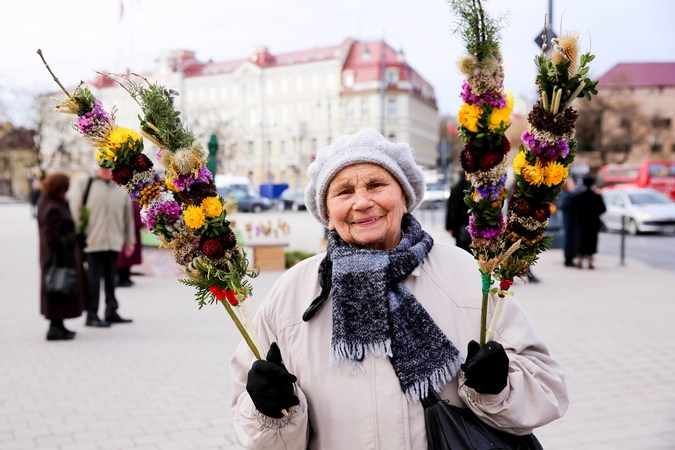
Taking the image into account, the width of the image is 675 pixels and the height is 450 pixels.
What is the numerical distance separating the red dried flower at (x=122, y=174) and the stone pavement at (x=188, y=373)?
9.16 feet

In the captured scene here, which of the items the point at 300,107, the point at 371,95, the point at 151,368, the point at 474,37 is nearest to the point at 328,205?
the point at 474,37

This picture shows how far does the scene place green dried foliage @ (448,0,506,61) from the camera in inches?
66.8

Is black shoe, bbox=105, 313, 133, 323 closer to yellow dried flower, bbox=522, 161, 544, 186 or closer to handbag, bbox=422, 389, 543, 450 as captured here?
handbag, bbox=422, 389, 543, 450

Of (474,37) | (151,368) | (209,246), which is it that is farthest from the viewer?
(151,368)

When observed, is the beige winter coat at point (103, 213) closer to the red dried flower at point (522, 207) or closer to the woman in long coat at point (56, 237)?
the woman in long coat at point (56, 237)

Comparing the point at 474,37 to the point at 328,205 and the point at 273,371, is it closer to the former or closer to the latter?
the point at 328,205

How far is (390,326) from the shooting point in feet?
6.75

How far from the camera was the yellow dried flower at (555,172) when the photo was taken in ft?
5.99

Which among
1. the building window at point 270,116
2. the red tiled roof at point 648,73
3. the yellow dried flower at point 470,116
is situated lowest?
the yellow dried flower at point 470,116

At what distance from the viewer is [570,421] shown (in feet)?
15.2

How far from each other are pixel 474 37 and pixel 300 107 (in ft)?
228

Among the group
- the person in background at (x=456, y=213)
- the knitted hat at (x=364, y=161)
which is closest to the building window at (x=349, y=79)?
the person in background at (x=456, y=213)

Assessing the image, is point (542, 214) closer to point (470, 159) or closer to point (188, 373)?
point (470, 159)

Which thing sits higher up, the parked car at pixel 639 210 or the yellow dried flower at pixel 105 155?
the yellow dried flower at pixel 105 155
